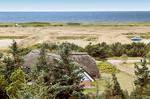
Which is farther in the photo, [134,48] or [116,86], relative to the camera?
[134,48]

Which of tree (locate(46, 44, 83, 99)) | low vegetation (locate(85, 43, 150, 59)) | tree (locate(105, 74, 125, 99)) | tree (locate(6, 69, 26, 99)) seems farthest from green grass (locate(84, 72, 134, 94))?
tree (locate(46, 44, 83, 99))

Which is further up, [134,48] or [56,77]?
[56,77]

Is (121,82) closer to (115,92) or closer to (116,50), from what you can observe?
(115,92)

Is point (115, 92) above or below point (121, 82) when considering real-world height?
above

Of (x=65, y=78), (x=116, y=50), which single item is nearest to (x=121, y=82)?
(x=65, y=78)

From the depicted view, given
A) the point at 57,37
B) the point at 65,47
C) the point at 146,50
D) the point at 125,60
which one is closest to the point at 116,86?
the point at 65,47

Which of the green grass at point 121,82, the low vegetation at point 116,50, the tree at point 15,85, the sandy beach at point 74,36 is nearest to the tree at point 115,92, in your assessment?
the tree at point 15,85

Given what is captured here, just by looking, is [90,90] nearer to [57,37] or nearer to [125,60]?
[125,60]

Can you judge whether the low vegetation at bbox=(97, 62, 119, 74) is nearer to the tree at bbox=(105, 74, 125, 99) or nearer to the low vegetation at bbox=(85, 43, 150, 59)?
the low vegetation at bbox=(85, 43, 150, 59)

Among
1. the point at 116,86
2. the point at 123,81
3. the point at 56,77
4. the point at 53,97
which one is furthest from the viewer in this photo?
the point at 123,81
